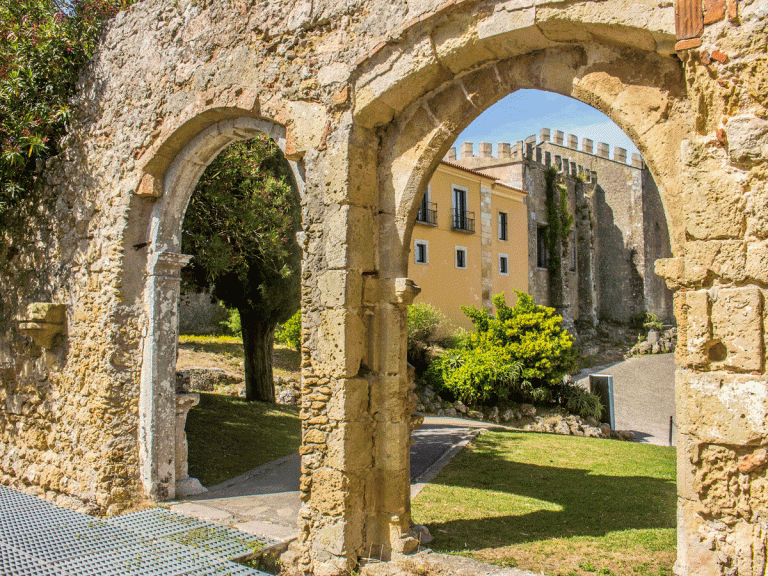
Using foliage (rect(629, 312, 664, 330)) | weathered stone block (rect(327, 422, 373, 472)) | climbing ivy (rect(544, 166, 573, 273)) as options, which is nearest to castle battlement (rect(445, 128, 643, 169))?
climbing ivy (rect(544, 166, 573, 273))

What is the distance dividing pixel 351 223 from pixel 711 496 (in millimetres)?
2676

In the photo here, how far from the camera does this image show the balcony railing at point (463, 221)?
1997 cm

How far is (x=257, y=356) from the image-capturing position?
37.9ft

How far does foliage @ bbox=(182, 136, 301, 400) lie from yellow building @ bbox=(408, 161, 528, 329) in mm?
7484

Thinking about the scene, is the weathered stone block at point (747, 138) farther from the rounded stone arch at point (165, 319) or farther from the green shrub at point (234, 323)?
the green shrub at point (234, 323)

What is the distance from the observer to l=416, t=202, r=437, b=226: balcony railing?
62.0ft

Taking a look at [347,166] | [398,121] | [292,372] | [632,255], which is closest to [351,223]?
[347,166]

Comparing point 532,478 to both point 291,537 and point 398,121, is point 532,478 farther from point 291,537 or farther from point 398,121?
point 398,121

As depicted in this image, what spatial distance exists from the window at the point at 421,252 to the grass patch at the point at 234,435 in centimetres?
806

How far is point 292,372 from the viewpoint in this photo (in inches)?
622

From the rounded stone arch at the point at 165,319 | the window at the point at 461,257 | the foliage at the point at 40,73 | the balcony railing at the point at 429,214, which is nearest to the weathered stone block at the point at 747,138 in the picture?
the rounded stone arch at the point at 165,319

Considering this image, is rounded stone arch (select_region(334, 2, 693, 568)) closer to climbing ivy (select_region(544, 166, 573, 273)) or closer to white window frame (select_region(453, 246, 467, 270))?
white window frame (select_region(453, 246, 467, 270))

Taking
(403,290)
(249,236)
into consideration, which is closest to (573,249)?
(249,236)

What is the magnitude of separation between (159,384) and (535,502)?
392cm
